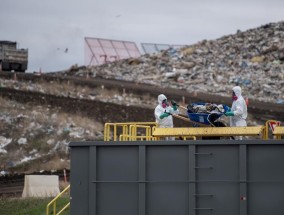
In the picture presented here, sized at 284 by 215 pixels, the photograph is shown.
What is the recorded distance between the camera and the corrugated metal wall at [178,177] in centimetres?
1252

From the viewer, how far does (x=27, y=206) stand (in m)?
22.9

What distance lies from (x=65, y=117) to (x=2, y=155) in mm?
5385

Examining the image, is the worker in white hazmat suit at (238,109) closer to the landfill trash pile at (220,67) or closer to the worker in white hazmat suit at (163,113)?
the worker in white hazmat suit at (163,113)

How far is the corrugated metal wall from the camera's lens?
1252cm

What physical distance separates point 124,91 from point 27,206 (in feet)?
83.6

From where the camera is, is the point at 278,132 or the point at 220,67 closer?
the point at 278,132

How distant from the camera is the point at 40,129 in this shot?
36.7m

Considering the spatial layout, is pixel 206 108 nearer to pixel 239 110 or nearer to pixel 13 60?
pixel 239 110

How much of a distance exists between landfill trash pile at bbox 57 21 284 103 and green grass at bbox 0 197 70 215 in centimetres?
2763

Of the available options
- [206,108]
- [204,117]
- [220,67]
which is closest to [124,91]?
[220,67]

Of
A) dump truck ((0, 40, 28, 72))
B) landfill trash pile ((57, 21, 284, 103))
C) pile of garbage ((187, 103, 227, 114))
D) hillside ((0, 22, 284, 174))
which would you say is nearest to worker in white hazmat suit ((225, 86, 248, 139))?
pile of garbage ((187, 103, 227, 114))

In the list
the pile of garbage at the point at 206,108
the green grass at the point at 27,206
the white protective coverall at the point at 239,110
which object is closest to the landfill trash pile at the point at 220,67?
the green grass at the point at 27,206

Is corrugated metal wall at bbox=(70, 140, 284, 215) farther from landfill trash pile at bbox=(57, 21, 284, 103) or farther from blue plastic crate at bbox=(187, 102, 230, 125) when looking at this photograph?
landfill trash pile at bbox=(57, 21, 284, 103)

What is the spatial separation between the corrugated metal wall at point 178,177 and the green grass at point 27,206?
27.6 ft
